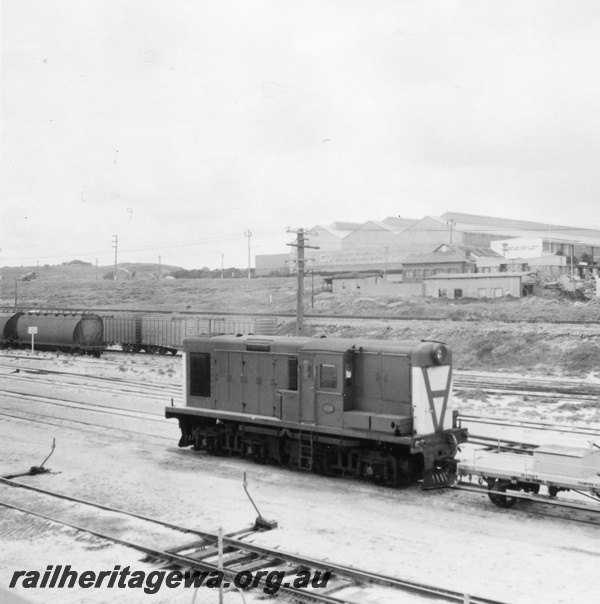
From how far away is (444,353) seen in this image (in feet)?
44.0

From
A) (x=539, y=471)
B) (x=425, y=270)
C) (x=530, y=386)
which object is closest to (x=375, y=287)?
(x=425, y=270)

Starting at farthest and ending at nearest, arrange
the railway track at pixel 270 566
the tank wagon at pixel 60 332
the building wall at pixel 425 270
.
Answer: the building wall at pixel 425 270 < the tank wagon at pixel 60 332 < the railway track at pixel 270 566

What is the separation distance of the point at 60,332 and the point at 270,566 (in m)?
37.4

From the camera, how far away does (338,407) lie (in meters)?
13.5

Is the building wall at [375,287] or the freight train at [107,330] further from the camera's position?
the building wall at [375,287]

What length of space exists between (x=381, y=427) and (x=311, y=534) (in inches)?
117

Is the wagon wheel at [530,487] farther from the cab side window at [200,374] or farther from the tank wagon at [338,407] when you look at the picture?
the cab side window at [200,374]

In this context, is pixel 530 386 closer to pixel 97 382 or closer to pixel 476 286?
pixel 97 382

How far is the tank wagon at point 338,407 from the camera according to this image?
12.9 metres

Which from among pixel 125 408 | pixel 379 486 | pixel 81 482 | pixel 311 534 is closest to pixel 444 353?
pixel 379 486

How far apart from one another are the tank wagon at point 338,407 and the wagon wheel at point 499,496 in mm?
1237

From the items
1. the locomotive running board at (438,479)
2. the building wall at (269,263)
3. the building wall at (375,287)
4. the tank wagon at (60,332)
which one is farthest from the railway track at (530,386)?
the building wall at (269,263)

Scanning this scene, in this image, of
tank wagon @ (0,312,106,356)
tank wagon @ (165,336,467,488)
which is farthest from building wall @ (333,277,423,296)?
tank wagon @ (165,336,467,488)

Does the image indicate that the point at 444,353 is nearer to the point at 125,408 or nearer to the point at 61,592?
the point at 61,592
